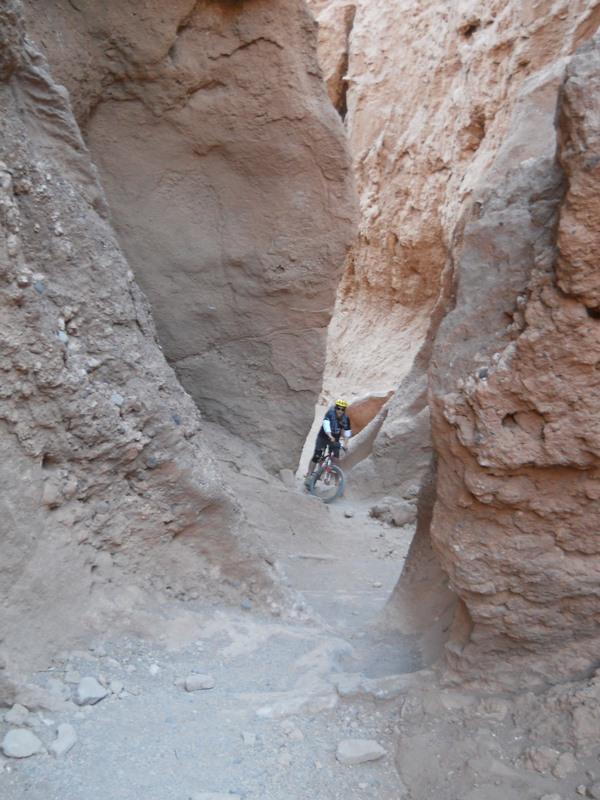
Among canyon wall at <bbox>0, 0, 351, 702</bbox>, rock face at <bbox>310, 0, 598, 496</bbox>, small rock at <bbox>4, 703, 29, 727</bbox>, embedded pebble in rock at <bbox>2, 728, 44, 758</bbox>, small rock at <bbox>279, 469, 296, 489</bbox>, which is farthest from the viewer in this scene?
rock face at <bbox>310, 0, 598, 496</bbox>

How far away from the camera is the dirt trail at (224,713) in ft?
6.49

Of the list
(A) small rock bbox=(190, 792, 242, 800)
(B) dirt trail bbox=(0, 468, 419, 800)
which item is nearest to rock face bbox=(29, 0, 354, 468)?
(B) dirt trail bbox=(0, 468, 419, 800)

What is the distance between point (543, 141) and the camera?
15.1ft

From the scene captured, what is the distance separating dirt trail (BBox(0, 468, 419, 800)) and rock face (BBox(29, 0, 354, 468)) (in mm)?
2725

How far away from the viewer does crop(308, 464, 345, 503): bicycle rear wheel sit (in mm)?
7547

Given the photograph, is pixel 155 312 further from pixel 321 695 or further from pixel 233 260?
pixel 321 695

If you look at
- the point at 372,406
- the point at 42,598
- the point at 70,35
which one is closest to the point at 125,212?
the point at 70,35

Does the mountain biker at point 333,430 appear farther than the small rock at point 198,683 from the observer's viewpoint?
Yes

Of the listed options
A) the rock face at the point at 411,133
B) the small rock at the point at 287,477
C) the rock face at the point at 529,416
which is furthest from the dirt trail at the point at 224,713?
the rock face at the point at 411,133

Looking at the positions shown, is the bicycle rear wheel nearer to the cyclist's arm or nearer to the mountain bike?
the mountain bike

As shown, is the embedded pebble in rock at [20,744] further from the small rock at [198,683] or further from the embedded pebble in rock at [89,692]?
the small rock at [198,683]

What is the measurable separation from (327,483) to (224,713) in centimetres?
541

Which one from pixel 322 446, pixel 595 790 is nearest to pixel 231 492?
pixel 595 790

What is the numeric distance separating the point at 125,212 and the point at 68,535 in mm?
3095
